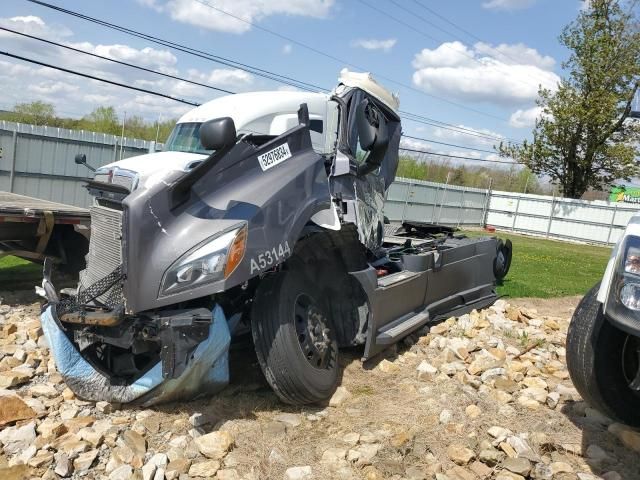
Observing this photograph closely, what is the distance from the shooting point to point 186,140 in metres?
5.51

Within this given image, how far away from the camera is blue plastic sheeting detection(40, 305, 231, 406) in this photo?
11.8 ft

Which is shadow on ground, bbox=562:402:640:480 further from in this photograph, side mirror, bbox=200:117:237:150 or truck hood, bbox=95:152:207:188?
truck hood, bbox=95:152:207:188

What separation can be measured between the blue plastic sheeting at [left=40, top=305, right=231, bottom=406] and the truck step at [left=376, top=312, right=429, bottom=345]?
1.55 m

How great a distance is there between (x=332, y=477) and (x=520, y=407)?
1.76 m

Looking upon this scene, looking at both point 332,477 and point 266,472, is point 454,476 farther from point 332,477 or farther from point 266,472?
point 266,472

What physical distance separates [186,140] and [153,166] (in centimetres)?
139

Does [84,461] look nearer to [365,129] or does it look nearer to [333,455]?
[333,455]

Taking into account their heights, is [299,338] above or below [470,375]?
above

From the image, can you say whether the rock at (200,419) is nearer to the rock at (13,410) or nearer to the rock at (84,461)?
the rock at (84,461)

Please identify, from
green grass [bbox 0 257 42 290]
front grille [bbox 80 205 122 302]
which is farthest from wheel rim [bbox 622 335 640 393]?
green grass [bbox 0 257 42 290]

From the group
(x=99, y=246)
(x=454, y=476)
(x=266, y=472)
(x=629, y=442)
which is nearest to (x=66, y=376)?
(x=99, y=246)

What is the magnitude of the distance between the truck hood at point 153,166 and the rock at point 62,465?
5.56 feet

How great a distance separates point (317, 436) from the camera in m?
3.88

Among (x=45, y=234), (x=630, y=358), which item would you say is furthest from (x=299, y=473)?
(x=45, y=234)
